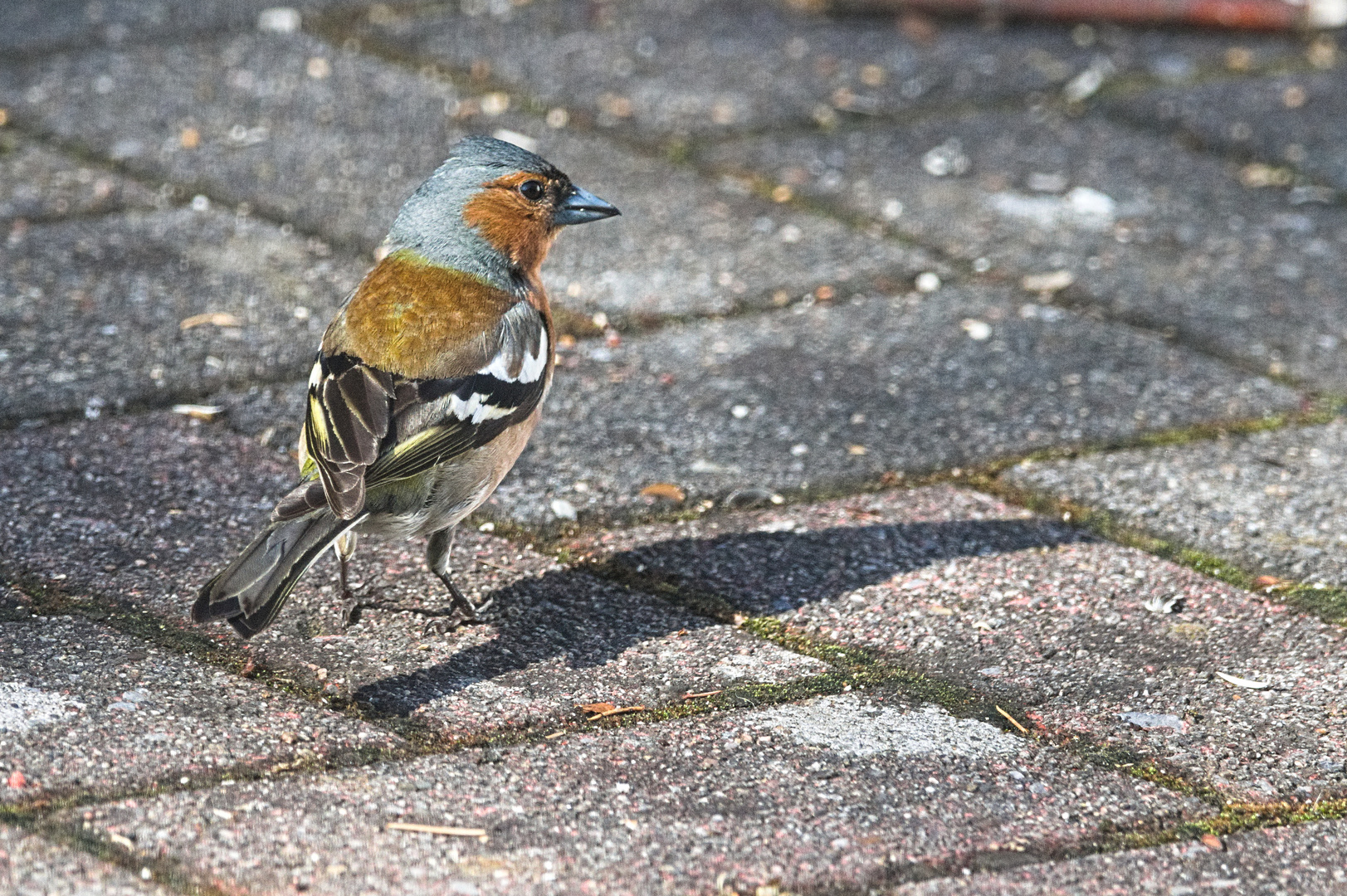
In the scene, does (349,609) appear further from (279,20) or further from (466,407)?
(279,20)

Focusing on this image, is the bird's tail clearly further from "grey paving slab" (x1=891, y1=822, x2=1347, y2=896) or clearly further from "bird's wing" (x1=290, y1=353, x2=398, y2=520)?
"grey paving slab" (x1=891, y1=822, x2=1347, y2=896)

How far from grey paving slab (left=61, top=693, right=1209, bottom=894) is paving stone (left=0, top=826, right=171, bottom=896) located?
0.09 metres

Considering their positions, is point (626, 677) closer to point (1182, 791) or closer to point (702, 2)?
point (1182, 791)

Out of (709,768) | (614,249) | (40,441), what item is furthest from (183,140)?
(709,768)

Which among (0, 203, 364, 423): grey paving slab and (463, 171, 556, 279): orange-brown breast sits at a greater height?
(463, 171, 556, 279): orange-brown breast

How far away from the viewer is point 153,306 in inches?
198

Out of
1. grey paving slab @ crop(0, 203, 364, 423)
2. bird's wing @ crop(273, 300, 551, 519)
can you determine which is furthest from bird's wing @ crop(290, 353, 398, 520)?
grey paving slab @ crop(0, 203, 364, 423)

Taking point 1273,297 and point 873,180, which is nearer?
point 1273,297

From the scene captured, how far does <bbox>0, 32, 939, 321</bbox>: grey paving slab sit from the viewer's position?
5508mm

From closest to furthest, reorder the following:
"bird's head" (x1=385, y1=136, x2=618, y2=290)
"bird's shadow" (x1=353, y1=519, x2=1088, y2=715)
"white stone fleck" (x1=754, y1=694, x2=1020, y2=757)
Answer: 1. "white stone fleck" (x1=754, y1=694, x2=1020, y2=757)
2. "bird's shadow" (x1=353, y1=519, x2=1088, y2=715)
3. "bird's head" (x1=385, y1=136, x2=618, y2=290)

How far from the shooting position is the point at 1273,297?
544 cm

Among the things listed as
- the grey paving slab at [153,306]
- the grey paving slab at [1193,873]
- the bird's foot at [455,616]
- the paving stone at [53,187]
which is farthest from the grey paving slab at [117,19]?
the grey paving slab at [1193,873]

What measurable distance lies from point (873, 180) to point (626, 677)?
3168mm

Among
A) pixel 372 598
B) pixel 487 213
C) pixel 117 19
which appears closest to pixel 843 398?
pixel 487 213
